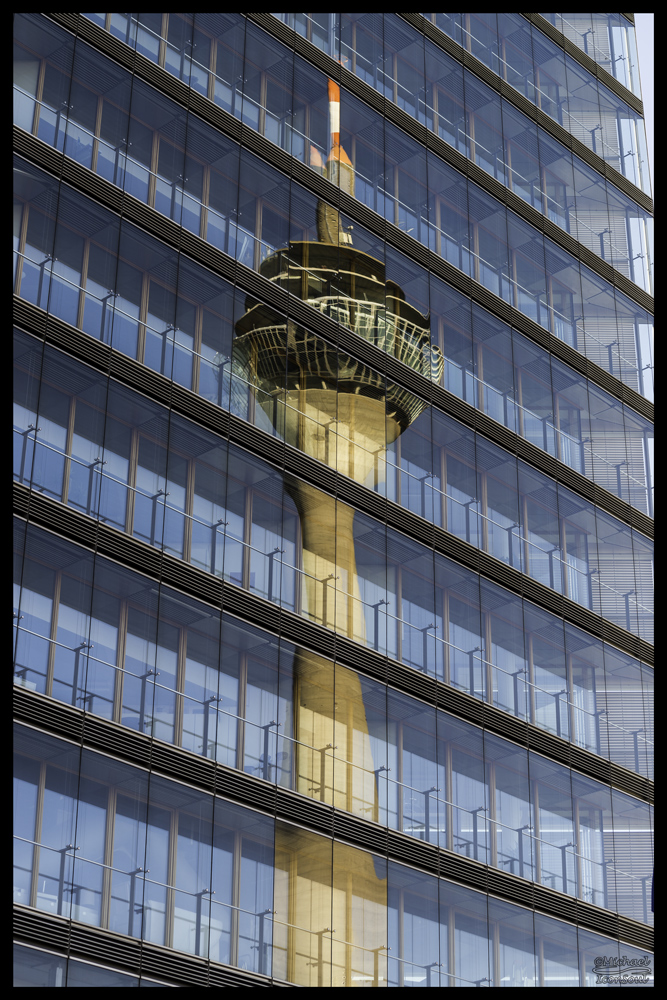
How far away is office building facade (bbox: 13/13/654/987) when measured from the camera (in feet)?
105

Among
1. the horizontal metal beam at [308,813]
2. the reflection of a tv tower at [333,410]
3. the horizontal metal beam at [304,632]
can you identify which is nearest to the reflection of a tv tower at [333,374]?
the reflection of a tv tower at [333,410]

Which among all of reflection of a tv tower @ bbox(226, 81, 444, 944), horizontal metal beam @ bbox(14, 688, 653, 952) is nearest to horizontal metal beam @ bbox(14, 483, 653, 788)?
reflection of a tv tower @ bbox(226, 81, 444, 944)

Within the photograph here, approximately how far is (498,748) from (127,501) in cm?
1357

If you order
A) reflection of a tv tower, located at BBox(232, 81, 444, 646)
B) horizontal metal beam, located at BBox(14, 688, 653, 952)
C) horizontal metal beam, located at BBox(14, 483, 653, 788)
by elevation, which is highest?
reflection of a tv tower, located at BBox(232, 81, 444, 646)

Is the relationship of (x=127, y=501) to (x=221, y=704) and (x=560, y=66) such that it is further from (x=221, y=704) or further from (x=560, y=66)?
(x=560, y=66)

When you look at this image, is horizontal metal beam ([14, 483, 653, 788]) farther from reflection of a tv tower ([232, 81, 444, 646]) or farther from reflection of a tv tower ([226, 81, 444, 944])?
reflection of a tv tower ([232, 81, 444, 646])

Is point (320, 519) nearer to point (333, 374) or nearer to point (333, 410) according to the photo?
point (333, 410)

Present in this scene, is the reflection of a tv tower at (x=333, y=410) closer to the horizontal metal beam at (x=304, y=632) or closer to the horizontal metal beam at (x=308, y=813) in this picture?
the horizontal metal beam at (x=304, y=632)

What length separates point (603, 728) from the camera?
45031 millimetres

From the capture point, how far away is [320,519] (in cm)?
3844

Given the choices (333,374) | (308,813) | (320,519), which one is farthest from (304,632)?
(333,374)

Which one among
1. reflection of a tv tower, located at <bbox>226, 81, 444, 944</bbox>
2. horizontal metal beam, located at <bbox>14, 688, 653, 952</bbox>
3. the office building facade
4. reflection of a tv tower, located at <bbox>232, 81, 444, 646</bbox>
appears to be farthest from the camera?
reflection of a tv tower, located at <bbox>232, 81, 444, 646</bbox>
